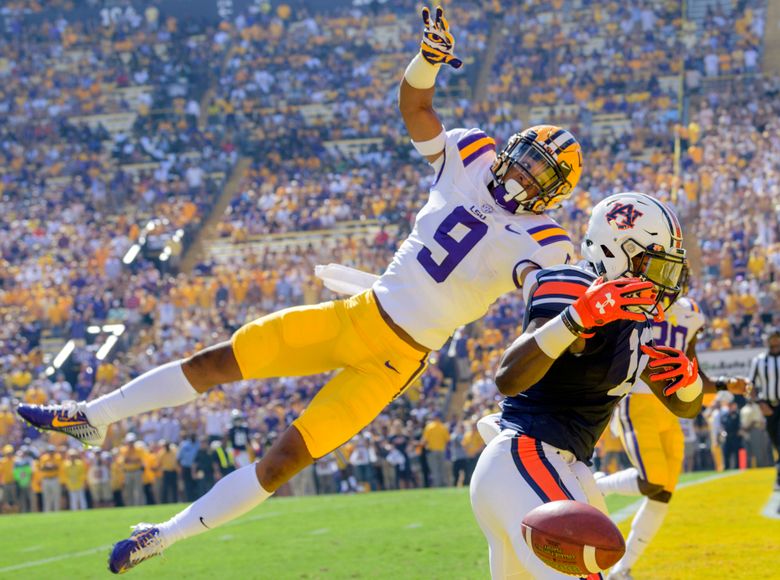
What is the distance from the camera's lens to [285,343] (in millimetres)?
5691

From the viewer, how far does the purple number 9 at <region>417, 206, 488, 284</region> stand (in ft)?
18.2

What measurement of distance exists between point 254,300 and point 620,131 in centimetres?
888

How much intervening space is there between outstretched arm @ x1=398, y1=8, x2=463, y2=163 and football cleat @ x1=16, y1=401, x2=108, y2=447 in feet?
6.56

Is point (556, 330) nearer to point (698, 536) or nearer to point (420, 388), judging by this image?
point (698, 536)

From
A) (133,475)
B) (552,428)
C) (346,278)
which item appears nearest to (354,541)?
(346,278)

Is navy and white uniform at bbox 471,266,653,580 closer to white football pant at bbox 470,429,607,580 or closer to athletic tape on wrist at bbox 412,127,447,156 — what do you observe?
white football pant at bbox 470,429,607,580

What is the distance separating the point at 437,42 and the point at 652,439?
303 centimetres

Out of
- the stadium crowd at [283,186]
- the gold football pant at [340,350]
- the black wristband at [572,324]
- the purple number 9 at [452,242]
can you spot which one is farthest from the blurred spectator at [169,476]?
the black wristband at [572,324]

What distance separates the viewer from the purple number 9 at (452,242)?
5559 mm

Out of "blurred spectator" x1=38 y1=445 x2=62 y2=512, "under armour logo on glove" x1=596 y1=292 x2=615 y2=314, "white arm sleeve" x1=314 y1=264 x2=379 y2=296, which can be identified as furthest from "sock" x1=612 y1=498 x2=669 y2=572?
"blurred spectator" x1=38 y1=445 x2=62 y2=512

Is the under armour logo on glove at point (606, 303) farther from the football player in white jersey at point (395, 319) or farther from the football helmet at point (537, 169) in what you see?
the football helmet at point (537, 169)

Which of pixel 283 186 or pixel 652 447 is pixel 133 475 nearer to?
pixel 283 186

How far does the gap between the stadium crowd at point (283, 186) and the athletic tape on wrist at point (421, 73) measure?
10907mm

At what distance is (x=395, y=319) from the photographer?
18.6 feet
